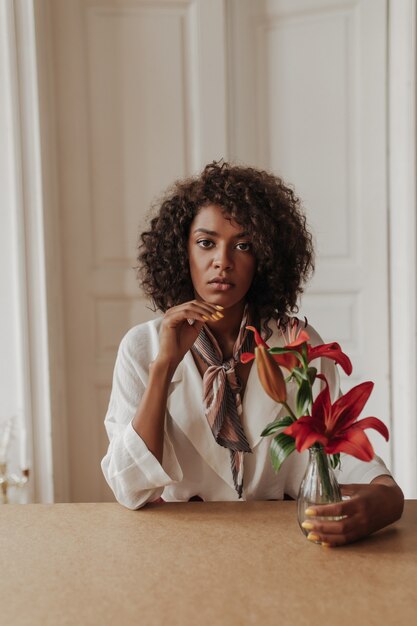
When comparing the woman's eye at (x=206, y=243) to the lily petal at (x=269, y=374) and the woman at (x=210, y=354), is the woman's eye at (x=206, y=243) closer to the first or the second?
the woman at (x=210, y=354)

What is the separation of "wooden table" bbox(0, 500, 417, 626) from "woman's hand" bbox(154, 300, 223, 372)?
0.31m

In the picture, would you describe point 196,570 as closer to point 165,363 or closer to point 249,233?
point 165,363

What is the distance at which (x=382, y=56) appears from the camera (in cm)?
293

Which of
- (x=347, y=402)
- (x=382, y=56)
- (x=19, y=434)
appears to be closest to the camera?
(x=347, y=402)

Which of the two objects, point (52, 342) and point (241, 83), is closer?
point (52, 342)

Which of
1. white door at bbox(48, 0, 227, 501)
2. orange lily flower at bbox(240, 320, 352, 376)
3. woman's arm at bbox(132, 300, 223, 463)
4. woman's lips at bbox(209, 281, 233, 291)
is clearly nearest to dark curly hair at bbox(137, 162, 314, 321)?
woman's lips at bbox(209, 281, 233, 291)

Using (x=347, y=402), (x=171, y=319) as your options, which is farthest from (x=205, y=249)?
(x=347, y=402)

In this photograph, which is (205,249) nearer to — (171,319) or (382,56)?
(171,319)

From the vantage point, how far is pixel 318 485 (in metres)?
1.13

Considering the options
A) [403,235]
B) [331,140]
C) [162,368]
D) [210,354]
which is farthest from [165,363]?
[331,140]

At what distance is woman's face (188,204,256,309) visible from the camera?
60.3 inches

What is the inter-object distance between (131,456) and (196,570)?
1.23 ft

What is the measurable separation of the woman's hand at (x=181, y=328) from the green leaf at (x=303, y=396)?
14.6 inches

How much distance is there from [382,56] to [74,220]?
1.46 meters
